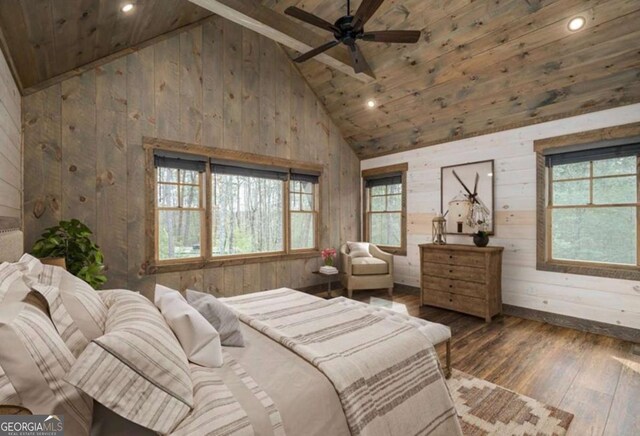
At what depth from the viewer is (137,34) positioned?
3.32 meters

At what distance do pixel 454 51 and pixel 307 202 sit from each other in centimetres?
301

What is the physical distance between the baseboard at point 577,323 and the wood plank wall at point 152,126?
2.97 metres

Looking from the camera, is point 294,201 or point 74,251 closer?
point 74,251

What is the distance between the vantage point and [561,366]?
2678mm

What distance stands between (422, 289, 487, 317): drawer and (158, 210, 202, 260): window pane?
3.28 meters

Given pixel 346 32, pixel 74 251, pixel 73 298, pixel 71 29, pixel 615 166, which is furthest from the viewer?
pixel 615 166

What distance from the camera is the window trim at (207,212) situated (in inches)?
145

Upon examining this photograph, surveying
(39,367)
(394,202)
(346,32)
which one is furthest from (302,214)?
(39,367)

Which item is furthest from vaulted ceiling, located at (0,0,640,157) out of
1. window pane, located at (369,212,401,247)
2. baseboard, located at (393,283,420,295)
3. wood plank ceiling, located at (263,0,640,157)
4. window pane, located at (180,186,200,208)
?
baseboard, located at (393,283,420,295)

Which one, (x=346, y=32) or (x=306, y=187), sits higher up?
(x=346, y=32)

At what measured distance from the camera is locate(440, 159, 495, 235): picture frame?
14.1 ft

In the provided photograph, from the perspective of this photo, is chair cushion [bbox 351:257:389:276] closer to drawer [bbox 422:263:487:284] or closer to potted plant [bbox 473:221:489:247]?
drawer [bbox 422:263:487:284]

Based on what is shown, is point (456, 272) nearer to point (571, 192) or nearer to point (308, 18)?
point (571, 192)

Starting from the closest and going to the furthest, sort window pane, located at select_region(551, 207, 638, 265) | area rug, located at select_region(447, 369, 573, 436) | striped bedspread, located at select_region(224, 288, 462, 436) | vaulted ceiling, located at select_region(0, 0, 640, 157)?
striped bedspread, located at select_region(224, 288, 462, 436) → area rug, located at select_region(447, 369, 573, 436) → vaulted ceiling, located at select_region(0, 0, 640, 157) → window pane, located at select_region(551, 207, 638, 265)
